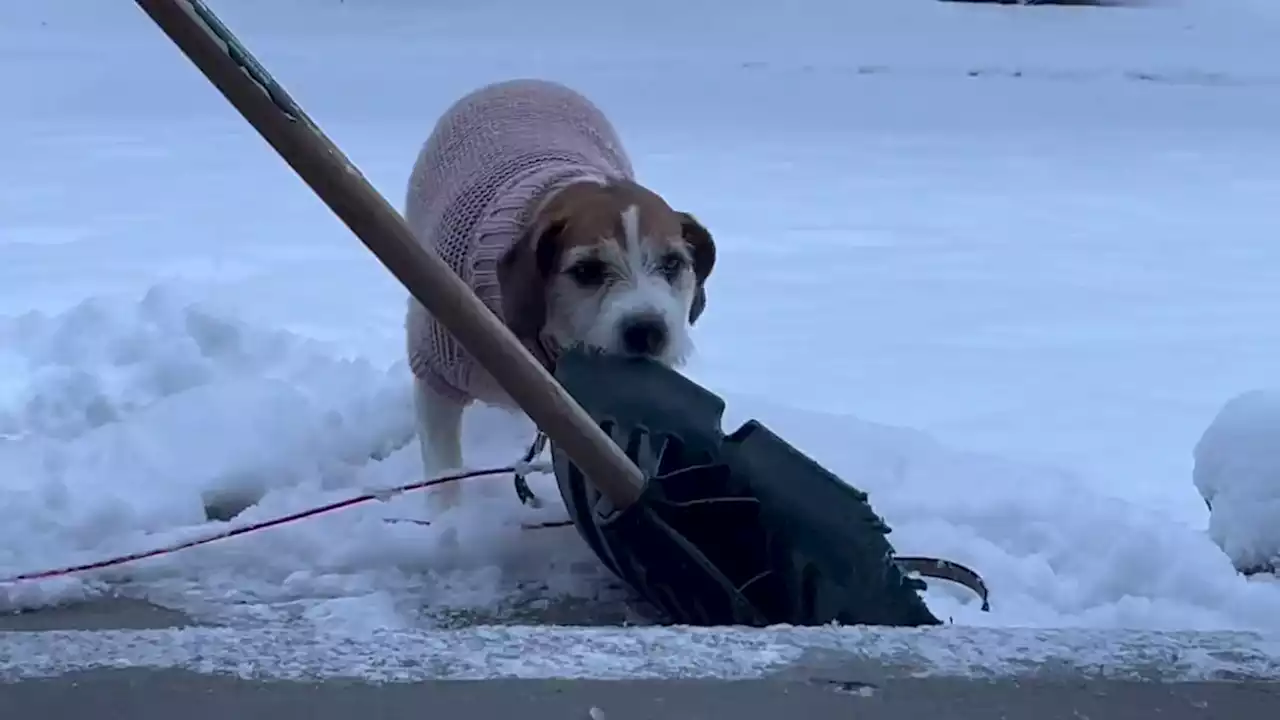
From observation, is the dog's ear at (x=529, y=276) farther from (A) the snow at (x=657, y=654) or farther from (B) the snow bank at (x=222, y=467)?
(A) the snow at (x=657, y=654)

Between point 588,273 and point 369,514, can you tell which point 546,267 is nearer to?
point 588,273

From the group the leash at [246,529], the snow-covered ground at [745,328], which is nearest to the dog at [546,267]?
the leash at [246,529]

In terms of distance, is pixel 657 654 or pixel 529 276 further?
pixel 529 276

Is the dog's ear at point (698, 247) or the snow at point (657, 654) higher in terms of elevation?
the dog's ear at point (698, 247)

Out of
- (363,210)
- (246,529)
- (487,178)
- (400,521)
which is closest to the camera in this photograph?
(363,210)

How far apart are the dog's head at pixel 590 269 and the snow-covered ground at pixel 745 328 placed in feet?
1.17

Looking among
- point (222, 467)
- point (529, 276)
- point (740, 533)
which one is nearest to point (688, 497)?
point (740, 533)

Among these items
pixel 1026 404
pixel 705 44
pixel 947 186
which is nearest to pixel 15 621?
pixel 1026 404

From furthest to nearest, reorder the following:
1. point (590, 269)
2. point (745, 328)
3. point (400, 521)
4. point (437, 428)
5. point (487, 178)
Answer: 1. point (745, 328)
2. point (487, 178)
3. point (437, 428)
4. point (590, 269)
5. point (400, 521)

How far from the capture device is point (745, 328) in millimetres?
4516

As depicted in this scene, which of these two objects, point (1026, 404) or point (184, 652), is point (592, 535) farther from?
point (1026, 404)

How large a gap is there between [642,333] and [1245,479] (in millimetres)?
1045

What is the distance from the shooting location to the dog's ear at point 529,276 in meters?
2.79

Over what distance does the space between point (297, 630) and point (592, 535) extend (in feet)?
2.56
